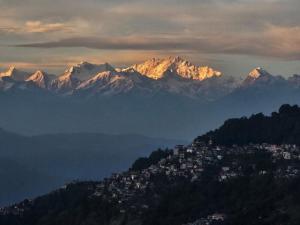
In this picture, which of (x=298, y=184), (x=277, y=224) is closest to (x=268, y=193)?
(x=298, y=184)

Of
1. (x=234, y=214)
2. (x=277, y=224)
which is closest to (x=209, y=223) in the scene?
(x=234, y=214)

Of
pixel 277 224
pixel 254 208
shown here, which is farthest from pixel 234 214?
pixel 277 224

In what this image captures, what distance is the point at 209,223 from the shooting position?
18875 cm

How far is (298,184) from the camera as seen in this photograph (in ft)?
647

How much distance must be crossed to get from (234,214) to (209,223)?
6454mm

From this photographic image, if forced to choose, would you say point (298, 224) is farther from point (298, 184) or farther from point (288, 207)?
point (298, 184)

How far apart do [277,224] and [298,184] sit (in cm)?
2426

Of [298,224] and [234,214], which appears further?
[234,214]

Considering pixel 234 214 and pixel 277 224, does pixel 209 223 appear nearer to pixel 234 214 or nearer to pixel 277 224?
pixel 234 214

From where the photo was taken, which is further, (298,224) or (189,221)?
(189,221)

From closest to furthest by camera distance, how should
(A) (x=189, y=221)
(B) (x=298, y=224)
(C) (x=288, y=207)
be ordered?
1. (B) (x=298, y=224)
2. (C) (x=288, y=207)
3. (A) (x=189, y=221)

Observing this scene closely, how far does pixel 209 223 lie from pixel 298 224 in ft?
74.9

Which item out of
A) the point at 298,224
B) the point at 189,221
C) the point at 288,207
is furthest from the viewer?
the point at 189,221

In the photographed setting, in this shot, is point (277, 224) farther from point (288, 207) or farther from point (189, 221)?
point (189, 221)
